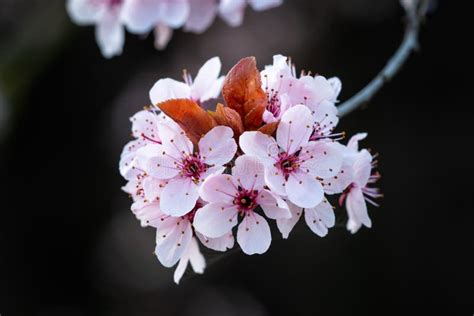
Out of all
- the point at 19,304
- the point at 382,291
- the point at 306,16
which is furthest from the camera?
the point at 19,304

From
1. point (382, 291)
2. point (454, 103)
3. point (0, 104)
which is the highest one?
point (0, 104)

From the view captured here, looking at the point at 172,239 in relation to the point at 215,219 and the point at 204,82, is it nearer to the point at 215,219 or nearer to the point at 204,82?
the point at 215,219

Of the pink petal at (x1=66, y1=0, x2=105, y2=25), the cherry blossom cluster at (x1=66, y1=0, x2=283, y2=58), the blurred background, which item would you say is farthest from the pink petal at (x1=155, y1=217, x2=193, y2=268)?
the blurred background

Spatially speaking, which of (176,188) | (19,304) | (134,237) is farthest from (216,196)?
(19,304)

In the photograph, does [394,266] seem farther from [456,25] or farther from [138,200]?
[138,200]

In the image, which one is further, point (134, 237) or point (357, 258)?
point (134, 237)

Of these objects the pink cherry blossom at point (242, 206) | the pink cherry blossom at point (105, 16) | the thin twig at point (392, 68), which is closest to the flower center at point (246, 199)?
the pink cherry blossom at point (242, 206)
